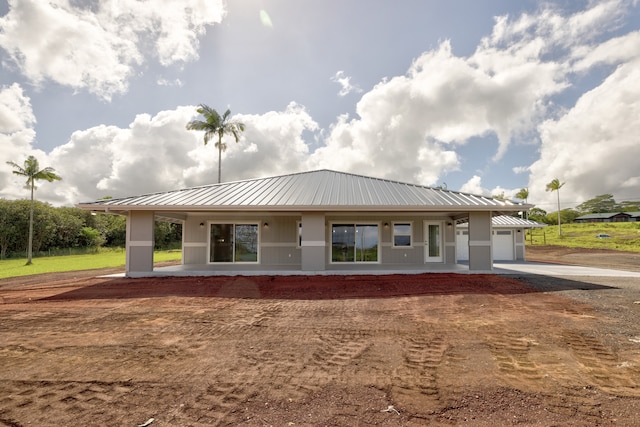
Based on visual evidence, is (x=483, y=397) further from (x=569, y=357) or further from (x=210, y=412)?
(x=210, y=412)

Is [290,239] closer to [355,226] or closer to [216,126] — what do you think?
[355,226]

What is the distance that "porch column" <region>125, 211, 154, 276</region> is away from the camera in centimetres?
1123

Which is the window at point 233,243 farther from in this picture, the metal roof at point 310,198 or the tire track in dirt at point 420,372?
the tire track in dirt at point 420,372

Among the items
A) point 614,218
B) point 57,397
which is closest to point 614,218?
point 614,218

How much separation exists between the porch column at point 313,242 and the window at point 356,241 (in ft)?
7.47

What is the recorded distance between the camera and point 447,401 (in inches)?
122

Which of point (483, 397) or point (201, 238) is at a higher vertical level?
point (201, 238)

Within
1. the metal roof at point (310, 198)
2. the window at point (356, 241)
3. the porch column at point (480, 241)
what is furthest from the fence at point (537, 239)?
the window at point (356, 241)

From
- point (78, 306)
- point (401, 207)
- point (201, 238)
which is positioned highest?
point (401, 207)

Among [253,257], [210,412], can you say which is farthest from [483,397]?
[253,257]

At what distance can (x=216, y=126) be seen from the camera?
91.1 feet

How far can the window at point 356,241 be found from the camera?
13.7 m

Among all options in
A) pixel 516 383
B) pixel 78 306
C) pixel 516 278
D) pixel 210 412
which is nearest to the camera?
pixel 210 412

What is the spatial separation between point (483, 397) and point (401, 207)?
Result: 311 inches
